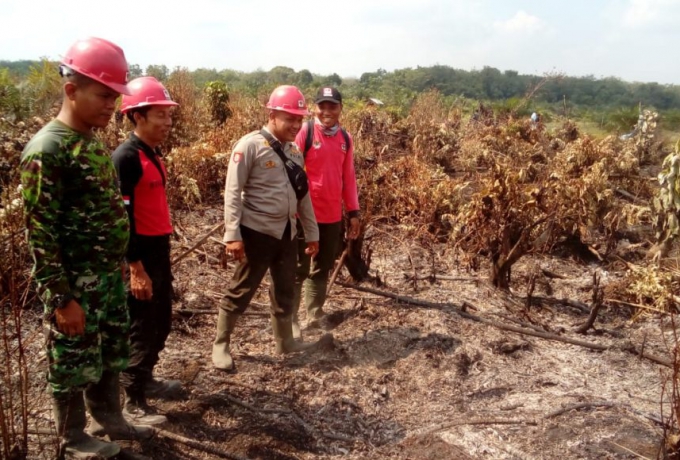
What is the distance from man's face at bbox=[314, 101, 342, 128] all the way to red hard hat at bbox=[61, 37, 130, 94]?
1866 millimetres

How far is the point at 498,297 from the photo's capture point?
5.21 metres

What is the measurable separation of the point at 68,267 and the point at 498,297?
3.97 metres

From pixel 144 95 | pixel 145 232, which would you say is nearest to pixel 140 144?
pixel 144 95

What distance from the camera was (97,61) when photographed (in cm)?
219

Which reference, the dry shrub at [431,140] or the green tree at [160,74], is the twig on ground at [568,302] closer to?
the dry shrub at [431,140]

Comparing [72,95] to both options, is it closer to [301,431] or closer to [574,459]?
[301,431]

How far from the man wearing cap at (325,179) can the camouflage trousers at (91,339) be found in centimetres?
181

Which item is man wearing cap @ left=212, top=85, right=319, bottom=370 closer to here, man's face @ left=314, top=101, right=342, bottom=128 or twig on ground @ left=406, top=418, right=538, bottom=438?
man's face @ left=314, top=101, right=342, bottom=128

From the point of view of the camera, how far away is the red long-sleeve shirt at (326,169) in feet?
13.2

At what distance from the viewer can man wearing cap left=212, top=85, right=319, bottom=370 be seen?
3.36 meters

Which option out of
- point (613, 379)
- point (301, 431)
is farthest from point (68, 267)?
point (613, 379)

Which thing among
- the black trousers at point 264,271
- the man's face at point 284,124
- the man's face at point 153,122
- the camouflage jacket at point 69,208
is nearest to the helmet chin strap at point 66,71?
the camouflage jacket at point 69,208

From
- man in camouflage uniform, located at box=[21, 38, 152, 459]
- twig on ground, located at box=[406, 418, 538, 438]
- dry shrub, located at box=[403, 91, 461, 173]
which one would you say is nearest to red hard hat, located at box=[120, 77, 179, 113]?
man in camouflage uniform, located at box=[21, 38, 152, 459]

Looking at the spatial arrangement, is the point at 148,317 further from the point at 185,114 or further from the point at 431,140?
the point at 431,140
